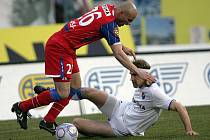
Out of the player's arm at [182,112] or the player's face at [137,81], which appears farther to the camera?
the player's face at [137,81]

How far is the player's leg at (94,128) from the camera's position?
34.0ft

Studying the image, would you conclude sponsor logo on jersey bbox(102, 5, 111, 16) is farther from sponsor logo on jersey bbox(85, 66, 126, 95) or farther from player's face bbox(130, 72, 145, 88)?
sponsor logo on jersey bbox(85, 66, 126, 95)

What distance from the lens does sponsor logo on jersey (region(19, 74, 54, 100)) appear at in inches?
607

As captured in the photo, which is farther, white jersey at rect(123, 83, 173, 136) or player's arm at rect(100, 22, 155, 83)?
player's arm at rect(100, 22, 155, 83)

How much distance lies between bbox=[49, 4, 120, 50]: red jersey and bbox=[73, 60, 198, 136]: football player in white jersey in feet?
1.72

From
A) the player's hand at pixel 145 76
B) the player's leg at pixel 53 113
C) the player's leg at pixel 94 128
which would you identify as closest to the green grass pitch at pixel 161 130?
the player's leg at pixel 94 128

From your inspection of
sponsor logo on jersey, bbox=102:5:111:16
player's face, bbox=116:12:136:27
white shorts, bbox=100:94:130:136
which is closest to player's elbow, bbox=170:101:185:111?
white shorts, bbox=100:94:130:136

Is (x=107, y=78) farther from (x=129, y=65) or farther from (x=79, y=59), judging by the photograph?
(x=129, y=65)

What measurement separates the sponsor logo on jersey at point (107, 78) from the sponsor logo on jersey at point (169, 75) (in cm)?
71

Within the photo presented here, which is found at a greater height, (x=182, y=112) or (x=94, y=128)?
(x=182, y=112)

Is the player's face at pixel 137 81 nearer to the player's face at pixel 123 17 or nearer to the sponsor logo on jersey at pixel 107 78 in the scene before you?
the player's face at pixel 123 17

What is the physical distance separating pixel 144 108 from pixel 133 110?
198 millimetres

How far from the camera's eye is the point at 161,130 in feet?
36.8

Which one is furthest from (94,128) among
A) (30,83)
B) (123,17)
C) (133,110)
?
(30,83)
